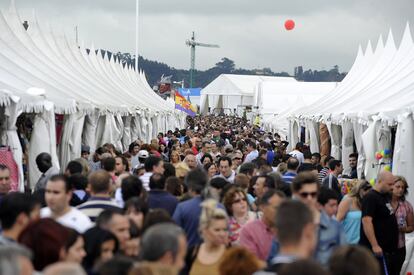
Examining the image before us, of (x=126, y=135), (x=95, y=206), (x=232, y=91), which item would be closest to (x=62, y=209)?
(x=95, y=206)

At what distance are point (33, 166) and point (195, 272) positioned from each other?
768cm

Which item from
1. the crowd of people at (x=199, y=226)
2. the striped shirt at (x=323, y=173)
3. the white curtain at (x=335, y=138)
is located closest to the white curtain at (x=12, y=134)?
the crowd of people at (x=199, y=226)

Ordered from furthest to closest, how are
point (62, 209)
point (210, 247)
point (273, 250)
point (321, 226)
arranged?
1. point (62, 209)
2. point (321, 226)
3. point (273, 250)
4. point (210, 247)

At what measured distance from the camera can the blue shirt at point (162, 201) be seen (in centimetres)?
799

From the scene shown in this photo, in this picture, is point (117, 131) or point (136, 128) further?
point (136, 128)

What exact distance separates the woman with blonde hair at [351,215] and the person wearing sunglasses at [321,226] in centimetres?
149

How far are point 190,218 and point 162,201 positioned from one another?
94 centimetres

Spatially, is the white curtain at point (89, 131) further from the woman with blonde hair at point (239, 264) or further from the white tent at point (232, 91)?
the white tent at point (232, 91)

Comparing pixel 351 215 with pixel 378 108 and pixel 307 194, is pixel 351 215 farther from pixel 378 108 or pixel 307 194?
pixel 378 108

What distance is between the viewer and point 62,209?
21.7ft

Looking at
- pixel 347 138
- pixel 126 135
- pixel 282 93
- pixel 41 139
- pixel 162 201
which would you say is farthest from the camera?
pixel 282 93

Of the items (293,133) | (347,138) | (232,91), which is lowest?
(293,133)

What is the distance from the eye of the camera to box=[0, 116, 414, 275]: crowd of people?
14.3 ft

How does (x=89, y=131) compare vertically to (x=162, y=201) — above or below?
above
